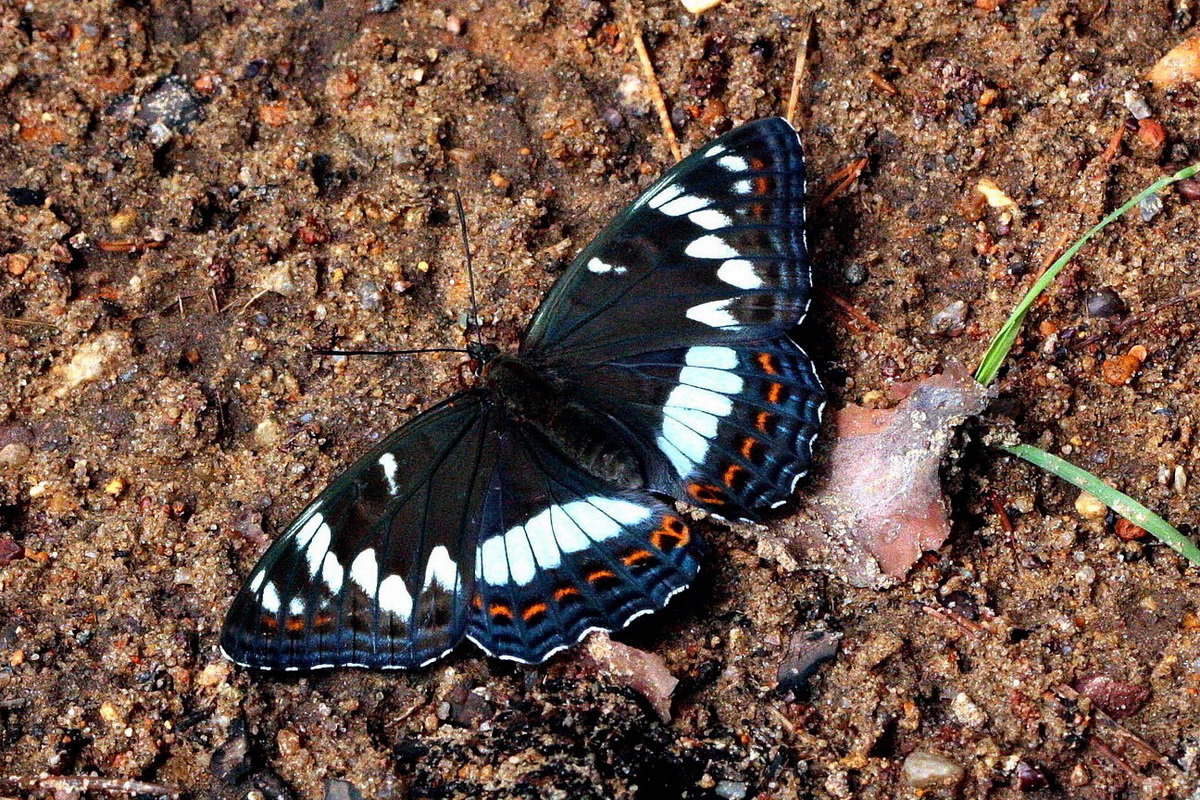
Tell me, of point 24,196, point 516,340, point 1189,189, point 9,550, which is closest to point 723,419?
point 516,340

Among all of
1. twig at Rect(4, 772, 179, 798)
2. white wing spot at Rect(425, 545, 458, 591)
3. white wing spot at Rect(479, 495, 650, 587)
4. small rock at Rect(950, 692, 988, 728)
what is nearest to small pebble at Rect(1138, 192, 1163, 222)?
small rock at Rect(950, 692, 988, 728)

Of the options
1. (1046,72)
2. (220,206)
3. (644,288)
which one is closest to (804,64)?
(1046,72)

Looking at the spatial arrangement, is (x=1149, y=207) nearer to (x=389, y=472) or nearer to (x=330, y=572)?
(x=389, y=472)

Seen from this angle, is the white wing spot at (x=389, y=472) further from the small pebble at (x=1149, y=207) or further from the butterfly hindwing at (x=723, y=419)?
the small pebble at (x=1149, y=207)

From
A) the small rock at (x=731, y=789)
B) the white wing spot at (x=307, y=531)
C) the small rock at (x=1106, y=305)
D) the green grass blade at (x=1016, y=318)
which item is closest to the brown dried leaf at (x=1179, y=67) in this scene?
the green grass blade at (x=1016, y=318)

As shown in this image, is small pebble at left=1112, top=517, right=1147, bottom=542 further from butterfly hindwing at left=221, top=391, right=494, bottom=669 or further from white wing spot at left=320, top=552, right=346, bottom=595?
white wing spot at left=320, top=552, right=346, bottom=595

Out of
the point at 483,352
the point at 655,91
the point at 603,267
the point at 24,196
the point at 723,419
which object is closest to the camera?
the point at 723,419
